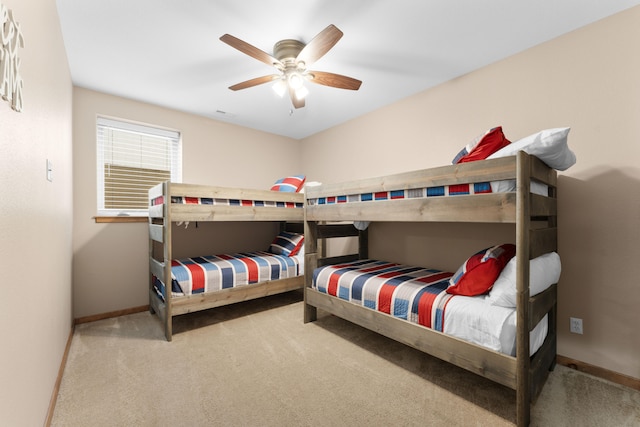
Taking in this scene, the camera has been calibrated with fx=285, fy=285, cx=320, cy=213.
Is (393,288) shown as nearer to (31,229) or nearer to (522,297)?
(522,297)

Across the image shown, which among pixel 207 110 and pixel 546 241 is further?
pixel 207 110

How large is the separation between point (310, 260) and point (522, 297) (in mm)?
1768

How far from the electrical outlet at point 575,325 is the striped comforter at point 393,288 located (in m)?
0.82

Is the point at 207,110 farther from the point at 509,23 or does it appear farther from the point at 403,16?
the point at 509,23

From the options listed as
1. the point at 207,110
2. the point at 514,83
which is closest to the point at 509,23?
the point at 514,83

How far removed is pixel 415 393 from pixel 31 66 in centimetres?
249

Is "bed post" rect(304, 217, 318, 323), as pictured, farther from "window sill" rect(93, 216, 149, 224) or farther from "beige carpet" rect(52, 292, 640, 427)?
"window sill" rect(93, 216, 149, 224)

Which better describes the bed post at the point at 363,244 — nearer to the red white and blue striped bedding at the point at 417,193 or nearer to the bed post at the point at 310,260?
the bed post at the point at 310,260

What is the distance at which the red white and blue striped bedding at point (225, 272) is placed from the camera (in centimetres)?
253

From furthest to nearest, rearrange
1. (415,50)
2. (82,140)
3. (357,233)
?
(357,233), (82,140), (415,50)

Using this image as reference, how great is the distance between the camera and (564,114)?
2039mm

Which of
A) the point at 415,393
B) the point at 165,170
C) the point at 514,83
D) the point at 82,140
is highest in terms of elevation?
the point at 514,83

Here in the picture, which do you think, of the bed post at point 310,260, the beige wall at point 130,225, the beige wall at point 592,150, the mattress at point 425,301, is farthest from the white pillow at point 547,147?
the beige wall at point 130,225

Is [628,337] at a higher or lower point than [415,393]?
higher
